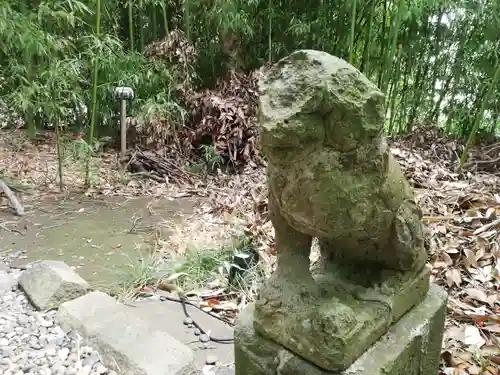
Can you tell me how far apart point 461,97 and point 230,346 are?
344cm

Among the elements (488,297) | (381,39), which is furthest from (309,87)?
(381,39)

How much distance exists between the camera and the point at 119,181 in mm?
3996

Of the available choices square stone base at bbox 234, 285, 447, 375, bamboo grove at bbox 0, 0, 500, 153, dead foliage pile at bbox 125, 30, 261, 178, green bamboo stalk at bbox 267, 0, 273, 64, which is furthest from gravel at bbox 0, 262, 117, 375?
green bamboo stalk at bbox 267, 0, 273, 64

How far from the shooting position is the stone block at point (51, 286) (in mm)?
2080

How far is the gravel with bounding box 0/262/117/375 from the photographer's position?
1.75m

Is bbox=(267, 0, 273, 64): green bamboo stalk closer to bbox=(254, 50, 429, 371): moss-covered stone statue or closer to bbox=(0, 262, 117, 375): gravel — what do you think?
bbox=(0, 262, 117, 375): gravel

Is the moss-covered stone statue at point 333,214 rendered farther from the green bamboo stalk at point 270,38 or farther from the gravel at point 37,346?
the green bamboo stalk at point 270,38

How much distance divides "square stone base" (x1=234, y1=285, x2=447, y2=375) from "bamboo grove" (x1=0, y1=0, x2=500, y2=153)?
99.2 inches

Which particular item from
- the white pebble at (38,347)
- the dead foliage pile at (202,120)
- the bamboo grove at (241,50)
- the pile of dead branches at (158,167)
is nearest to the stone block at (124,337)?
the white pebble at (38,347)

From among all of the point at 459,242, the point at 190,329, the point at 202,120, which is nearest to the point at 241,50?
the point at 202,120

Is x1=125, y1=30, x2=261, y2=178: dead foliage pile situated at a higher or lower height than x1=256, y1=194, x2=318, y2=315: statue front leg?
lower

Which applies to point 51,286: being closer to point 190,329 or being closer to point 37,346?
point 37,346

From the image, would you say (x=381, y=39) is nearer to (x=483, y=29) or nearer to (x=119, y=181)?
(x=483, y=29)

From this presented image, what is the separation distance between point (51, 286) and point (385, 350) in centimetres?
161
